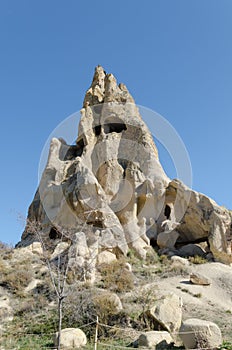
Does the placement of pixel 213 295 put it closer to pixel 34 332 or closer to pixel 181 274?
pixel 181 274

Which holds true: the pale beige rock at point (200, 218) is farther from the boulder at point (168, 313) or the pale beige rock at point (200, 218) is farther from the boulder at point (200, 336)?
the boulder at point (200, 336)

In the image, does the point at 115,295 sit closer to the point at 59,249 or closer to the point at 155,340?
the point at 155,340

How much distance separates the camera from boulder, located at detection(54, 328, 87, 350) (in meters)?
7.95

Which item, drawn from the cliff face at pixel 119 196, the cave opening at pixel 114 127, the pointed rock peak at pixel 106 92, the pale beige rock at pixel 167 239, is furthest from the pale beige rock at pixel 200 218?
the pointed rock peak at pixel 106 92

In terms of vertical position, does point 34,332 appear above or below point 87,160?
below

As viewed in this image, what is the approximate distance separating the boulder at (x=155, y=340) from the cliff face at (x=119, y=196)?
19.9 feet

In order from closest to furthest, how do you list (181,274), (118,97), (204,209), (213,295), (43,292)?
(43,292)
(213,295)
(181,274)
(204,209)
(118,97)

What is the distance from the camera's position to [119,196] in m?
19.0

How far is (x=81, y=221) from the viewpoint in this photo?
1594 cm

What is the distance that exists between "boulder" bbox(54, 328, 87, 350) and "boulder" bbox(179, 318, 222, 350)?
239 centimetres

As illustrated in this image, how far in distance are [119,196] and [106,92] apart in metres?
9.03

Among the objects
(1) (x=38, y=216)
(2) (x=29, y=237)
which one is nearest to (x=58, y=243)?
(2) (x=29, y=237)

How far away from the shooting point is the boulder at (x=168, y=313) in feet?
29.4

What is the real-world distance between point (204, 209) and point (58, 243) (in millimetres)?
7373
